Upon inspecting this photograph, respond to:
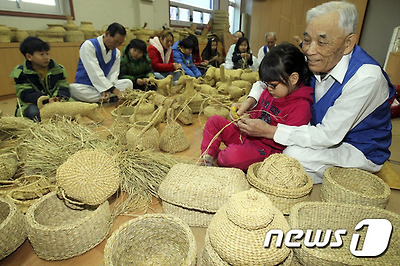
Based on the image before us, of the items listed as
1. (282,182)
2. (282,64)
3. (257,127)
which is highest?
(282,64)

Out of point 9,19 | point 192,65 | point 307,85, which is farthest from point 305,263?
point 9,19

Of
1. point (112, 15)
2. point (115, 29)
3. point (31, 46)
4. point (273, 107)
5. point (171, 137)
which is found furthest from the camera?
point (112, 15)

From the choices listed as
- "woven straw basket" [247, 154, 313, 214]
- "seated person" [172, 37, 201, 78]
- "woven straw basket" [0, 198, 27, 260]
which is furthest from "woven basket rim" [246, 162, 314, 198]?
"seated person" [172, 37, 201, 78]

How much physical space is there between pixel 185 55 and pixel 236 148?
4362 mm

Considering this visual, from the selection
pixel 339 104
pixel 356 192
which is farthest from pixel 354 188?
pixel 339 104

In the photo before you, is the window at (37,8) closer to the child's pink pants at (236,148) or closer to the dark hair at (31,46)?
the dark hair at (31,46)

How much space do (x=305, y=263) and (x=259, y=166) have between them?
67 centimetres

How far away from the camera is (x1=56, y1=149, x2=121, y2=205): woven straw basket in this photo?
4.55ft

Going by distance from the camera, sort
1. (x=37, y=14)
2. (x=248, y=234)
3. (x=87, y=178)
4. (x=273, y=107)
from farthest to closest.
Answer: (x=37, y=14) → (x=273, y=107) → (x=87, y=178) → (x=248, y=234)

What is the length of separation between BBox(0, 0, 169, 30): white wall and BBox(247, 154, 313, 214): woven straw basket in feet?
18.7

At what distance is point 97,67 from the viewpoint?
382cm

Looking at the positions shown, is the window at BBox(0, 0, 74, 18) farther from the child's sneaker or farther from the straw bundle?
the child's sneaker

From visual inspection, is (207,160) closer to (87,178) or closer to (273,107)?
(273,107)

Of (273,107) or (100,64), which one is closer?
(273,107)
